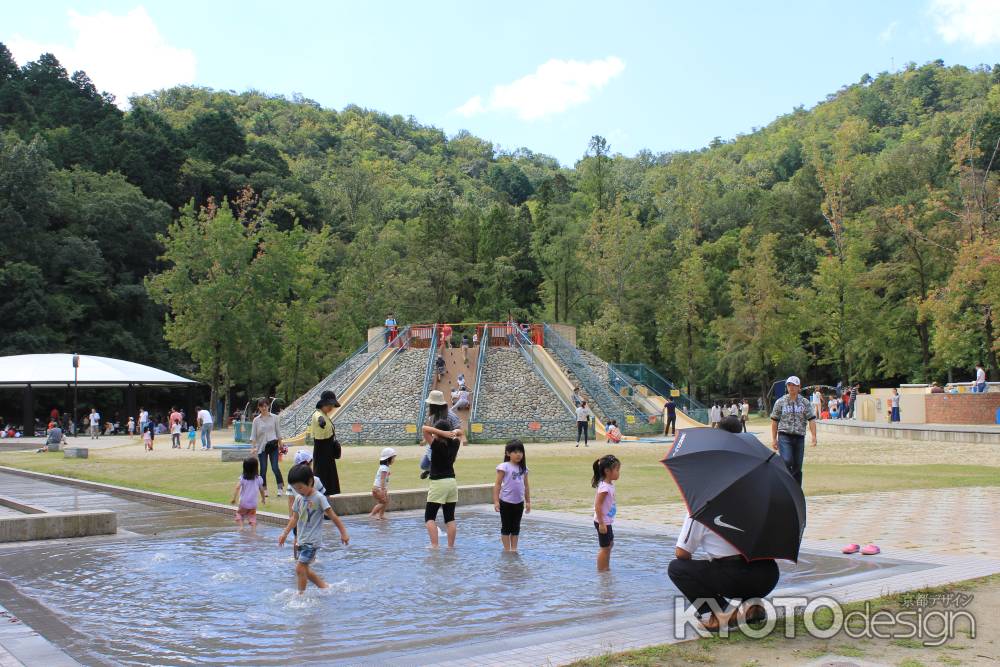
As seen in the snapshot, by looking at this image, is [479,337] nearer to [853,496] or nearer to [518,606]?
[853,496]

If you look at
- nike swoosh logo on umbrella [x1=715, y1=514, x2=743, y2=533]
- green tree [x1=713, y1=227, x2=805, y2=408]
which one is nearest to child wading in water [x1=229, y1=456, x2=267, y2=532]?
nike swoosh logo on umbrella [x1=715, y1=514, x2=743, y2=533]

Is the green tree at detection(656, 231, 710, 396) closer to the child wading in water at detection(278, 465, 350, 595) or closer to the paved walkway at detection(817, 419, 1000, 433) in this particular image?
the paved walkway at detection(817, 419, 1000, 433)

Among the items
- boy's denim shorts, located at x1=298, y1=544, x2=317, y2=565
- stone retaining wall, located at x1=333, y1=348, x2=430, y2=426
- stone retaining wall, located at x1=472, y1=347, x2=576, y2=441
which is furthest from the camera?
stone retaining wall, located at x1=333, y1=348, x2=430, y2=426

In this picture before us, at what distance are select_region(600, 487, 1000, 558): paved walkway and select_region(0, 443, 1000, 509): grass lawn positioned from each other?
0.99m

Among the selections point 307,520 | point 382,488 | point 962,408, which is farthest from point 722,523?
point 962,408

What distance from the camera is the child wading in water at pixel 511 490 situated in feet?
31.5

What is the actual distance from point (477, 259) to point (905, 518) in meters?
61.8

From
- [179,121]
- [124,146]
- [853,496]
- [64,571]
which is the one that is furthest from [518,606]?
[179,121]

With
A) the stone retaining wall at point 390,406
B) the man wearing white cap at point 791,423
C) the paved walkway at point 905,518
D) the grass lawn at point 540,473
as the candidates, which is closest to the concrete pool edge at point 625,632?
the paved walkway at point 905,518

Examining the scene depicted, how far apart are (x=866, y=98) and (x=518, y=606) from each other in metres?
127

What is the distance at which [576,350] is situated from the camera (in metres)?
44.8

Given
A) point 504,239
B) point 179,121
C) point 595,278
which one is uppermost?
point 179,121

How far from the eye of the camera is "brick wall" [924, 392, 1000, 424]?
3431 centimetres

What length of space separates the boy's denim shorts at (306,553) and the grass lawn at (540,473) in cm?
635
